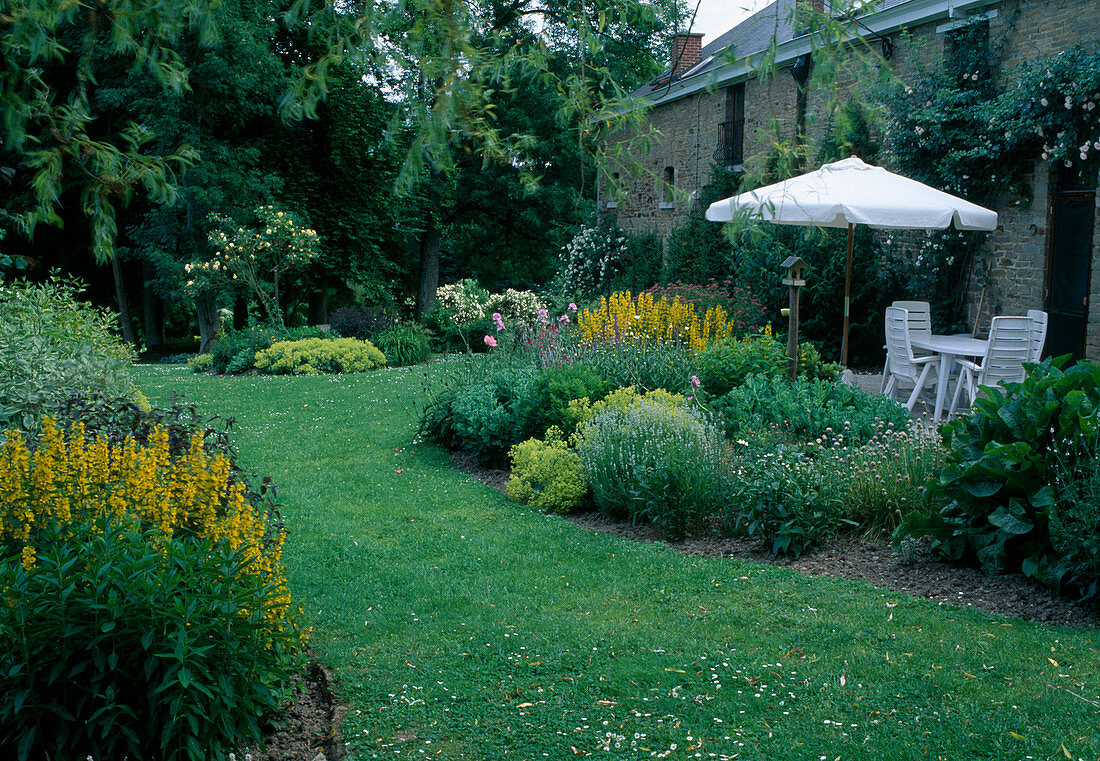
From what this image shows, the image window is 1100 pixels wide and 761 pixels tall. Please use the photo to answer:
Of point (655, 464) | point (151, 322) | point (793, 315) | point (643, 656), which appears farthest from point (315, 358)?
point (151, 322)

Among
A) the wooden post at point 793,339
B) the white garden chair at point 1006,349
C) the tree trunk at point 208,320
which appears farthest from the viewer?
the tree trunk at point 208,320

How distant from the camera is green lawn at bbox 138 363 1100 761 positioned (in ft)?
10.5

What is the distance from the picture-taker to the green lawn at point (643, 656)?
319 centimetres

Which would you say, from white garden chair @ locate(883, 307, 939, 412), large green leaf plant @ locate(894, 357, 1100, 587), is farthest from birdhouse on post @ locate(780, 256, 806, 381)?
large green leaf plant @ locate(894, 357, 1100, 587)

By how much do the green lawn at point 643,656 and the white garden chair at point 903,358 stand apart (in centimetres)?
437

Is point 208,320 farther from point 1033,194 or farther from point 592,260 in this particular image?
point 1033,194

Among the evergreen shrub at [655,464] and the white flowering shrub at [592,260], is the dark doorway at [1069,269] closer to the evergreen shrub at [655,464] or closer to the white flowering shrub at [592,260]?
the evergreen shrub at [655,464]

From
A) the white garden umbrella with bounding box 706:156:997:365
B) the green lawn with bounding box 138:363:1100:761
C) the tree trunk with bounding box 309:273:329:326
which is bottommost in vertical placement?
the green lawn with bounding box 138:363:1100:761

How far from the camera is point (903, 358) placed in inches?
343

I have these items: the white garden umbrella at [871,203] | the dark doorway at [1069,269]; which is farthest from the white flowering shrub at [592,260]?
the white garden umbrella at [871,203]

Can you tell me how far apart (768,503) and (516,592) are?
1710 millimetres

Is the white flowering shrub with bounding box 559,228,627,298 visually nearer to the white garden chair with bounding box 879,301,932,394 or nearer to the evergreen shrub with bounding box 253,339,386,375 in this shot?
the evergreen shrub with bounding box 253,339,386,375

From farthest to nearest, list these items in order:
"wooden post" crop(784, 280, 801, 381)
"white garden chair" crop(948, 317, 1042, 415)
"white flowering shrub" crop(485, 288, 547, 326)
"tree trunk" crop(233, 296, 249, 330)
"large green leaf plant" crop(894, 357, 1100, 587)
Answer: "tree trunk" crop(233, 296, 249, 330), "white flowering shrub" crop(485, 288, 547, 326), "wooden post" crop(784, 280, 801, 381), "white garden chair" crop(948, 317, 1042, 415), "large green leaf plant" crop(894, 357, 1100, 587)

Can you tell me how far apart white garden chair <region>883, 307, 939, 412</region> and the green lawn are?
4.37m
